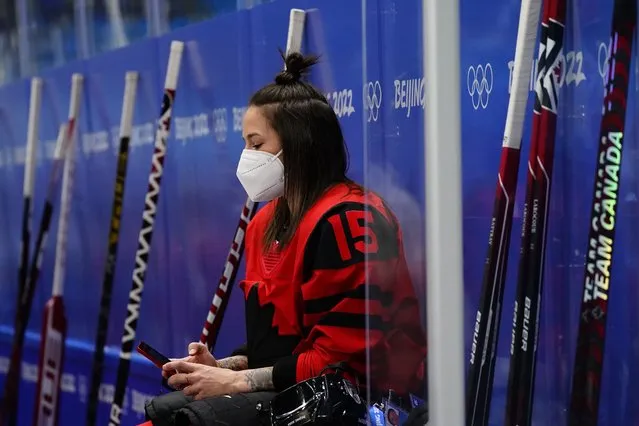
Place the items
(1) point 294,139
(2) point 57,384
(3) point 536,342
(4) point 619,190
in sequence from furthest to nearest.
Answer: (2) point 57,384 → (1) point 294,139 → (3) point 536,342 → (4) point 619,190

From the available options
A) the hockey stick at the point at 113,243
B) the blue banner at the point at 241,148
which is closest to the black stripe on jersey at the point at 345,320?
the blue banner at the point at 241,148

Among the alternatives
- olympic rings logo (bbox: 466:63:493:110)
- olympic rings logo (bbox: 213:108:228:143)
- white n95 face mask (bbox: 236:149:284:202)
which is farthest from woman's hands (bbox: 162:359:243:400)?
olympic rings logo (bbox: 213:108:228:143)

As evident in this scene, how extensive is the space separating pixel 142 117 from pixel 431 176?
9.43ft

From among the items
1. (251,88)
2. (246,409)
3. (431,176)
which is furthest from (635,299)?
(251,88)

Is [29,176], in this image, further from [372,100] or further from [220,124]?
[372,100]

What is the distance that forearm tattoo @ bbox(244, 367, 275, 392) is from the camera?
2455mm

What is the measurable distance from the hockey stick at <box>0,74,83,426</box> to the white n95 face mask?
2076mm

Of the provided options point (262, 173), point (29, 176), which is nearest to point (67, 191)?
point (29, 176)

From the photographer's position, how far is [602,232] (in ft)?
6.09

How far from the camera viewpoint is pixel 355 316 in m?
2.32

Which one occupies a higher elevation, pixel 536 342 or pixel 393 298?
pixel 393 298

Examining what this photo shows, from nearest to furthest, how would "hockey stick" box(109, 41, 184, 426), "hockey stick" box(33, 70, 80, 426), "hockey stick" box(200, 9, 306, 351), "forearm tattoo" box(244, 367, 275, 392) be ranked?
"forearm tattoo" box(244, 367, 275, 392)
"hockey stick" box(200, 9, 306, 351)
"hockey stick" box(109, 41, 184, 426)
"hockey stick" box(33, 70, 80, 426)

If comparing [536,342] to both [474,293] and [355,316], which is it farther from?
[355,316]

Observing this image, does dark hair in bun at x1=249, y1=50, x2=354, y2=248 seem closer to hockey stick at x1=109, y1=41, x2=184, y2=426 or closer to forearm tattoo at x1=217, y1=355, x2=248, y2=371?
forearm tattoo at x1=217, y1=355, x2=248, y2=371
